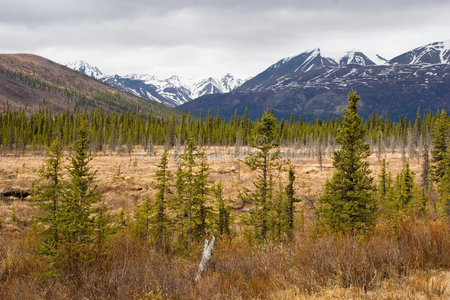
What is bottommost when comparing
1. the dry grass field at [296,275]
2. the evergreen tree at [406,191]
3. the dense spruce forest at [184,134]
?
the evergreen tree at [406,191]

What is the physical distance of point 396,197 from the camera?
27922 mm

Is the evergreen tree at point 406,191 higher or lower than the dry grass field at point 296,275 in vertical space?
lower

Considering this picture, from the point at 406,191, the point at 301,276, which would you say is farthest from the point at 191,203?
the point at 406,191

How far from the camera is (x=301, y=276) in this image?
5551 mm

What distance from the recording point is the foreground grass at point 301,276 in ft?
16.4

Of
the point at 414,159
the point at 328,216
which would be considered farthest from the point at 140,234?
the point at 414,159

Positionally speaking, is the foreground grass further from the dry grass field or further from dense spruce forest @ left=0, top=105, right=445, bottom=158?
dense spruce forest @ left=0, top=105, right=445, bottom=158

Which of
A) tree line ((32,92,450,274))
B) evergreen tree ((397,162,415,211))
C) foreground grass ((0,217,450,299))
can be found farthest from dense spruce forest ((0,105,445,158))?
foreground grass ((0,217,450,299))

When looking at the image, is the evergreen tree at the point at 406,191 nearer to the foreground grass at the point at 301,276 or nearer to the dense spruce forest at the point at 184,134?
the foreground grass at the point at 301,276

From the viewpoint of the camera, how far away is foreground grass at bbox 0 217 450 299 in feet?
16.4

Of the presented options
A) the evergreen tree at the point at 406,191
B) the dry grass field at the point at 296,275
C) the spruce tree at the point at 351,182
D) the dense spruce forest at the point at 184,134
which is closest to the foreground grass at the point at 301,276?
the dry grass field at the point at 296,275

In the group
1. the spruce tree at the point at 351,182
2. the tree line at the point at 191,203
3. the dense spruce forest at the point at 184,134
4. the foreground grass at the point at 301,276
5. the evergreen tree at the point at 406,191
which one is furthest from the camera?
the dense spruce forest at the point at 184,134

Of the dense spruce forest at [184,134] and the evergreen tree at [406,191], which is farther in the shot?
the dense spruce forest at [184,134]

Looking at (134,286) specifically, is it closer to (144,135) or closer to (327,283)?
(327,283)
